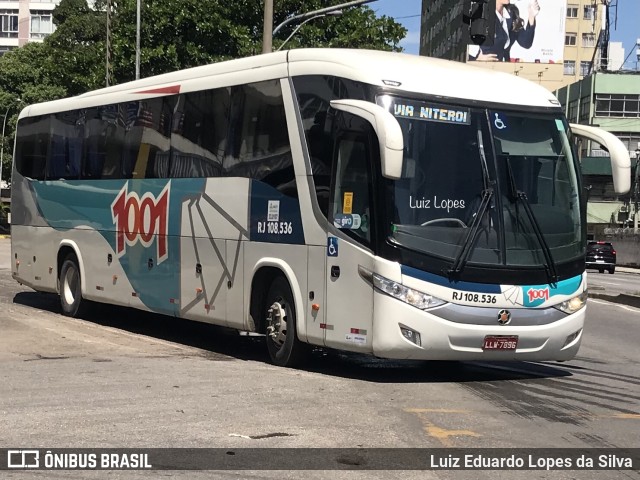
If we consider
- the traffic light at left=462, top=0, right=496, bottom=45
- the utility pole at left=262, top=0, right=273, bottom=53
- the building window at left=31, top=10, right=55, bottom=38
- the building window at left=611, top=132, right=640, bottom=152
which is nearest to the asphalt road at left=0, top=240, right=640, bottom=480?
the traffic light at left=462, top=0, right=496, bottom=45

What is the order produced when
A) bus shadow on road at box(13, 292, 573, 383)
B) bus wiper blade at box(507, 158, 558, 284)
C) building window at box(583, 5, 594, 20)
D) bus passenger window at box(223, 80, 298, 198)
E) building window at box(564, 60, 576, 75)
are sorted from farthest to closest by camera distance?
building window at box(564, 60, 576, 75) → building window at box(583, 5, 594, 20) → bus passenger window at box(223, 80, 298, 198) → bus shadow on road at box(13, 292, 573, 383) → bus wiper blade at box(507, 158, 558, 284)

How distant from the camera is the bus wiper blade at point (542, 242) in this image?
10.6m

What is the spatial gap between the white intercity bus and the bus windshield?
0.05 ft

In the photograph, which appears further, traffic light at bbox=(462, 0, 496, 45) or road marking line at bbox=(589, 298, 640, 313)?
road marking line at bbox=(589, 298, 640, 313)

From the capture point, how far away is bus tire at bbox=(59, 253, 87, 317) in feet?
55.2

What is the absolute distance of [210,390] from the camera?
374 inches

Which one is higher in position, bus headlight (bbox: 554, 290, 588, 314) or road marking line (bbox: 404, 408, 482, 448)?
bus headlight (bbox: 554, 290, 588, 314)

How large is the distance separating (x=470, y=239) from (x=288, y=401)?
2.55 metres

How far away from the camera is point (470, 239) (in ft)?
33.7

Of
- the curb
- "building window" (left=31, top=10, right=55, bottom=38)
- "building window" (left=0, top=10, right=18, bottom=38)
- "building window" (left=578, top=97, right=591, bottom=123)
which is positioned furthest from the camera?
"building window" (left=0, top=10, right=18, bottom=38)

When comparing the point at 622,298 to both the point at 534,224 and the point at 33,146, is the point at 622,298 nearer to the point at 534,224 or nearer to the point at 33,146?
the point at 33,146

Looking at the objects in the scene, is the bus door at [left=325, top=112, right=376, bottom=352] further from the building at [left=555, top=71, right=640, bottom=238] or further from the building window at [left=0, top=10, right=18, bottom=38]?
the building window at [left=0, top=10, right=18, bottom=38]

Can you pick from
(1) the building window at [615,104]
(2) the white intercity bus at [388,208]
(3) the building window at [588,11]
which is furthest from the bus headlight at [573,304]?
(3) the building window at [588,11]

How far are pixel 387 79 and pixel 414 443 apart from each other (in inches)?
168
